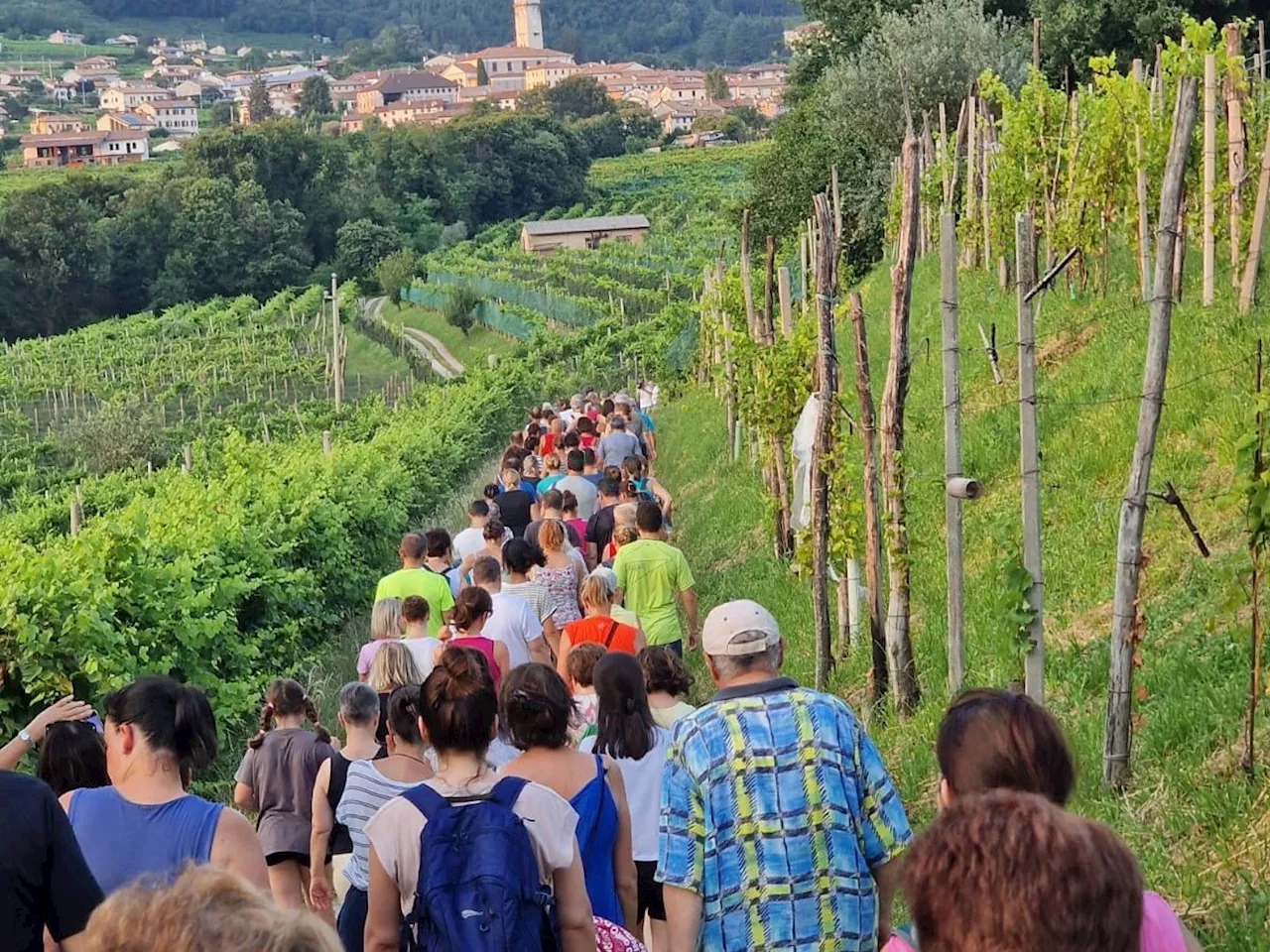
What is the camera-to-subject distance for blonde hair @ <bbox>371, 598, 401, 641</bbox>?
8.69 metres

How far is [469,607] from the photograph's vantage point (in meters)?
8.07

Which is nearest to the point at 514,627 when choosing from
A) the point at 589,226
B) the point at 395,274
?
the point at 395,274

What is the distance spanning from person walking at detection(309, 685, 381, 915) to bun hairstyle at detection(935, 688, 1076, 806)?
3429mm

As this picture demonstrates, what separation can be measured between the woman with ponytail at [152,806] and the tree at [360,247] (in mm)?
88584

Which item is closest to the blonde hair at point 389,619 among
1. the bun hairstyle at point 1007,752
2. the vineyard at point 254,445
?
the vineyard at point 254,445

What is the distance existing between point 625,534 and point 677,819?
20.5 ft

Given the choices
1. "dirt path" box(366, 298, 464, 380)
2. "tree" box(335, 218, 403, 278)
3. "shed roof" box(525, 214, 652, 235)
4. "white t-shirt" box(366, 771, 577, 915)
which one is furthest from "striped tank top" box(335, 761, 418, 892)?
"tree" box(335, 218, 403, 278)

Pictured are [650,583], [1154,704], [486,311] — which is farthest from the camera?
[486,311]

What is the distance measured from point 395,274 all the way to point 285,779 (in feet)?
246

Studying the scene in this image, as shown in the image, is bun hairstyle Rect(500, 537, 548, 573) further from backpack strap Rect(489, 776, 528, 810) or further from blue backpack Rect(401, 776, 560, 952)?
blue backpack Rect(401, 776, 560, 952)

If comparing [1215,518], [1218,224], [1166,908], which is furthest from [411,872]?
[1218,224]

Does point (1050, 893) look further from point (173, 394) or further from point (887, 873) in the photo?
Result: point (173, 394)

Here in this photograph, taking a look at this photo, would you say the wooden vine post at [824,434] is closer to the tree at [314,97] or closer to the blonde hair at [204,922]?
the blonde hair at [204,922]

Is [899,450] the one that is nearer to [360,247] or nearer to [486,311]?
[486,311]
